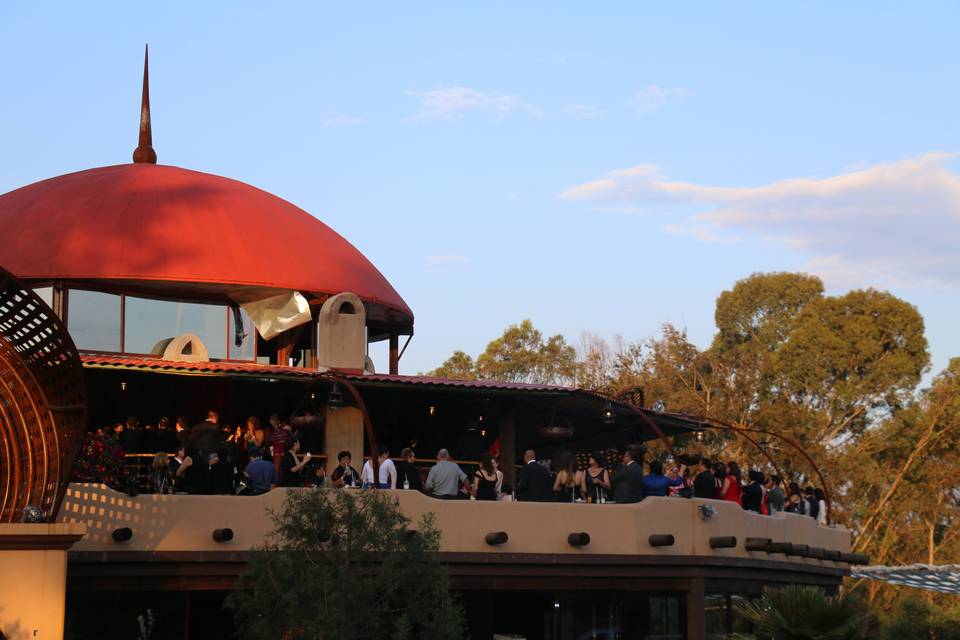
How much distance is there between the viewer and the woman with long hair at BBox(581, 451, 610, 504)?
20266mm

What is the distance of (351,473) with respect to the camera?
775 inches

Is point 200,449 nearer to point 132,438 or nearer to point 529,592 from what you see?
point 132,438

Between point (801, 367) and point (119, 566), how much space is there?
3406cm

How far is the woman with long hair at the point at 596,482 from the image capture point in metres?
20.3

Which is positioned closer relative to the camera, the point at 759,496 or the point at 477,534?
the point at 477,534

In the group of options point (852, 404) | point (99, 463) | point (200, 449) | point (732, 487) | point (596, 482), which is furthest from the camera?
point (852, 404)

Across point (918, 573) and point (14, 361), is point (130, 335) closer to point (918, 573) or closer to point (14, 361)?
point (14, 361)

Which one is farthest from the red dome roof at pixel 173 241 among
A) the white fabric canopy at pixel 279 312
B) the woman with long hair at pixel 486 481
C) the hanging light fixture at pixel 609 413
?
the woman with long hair at pixel 486 481

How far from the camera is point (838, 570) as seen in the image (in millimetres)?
24328

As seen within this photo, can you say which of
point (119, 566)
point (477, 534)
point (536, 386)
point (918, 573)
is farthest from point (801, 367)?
point (119, 566)

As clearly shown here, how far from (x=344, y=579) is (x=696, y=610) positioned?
270 inches

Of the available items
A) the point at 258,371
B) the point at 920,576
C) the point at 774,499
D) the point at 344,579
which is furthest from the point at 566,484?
the point at 920,576

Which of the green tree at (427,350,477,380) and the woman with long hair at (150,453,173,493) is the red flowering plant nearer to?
the woman with long hair at (150,453,173,493)

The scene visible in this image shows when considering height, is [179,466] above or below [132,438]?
below
